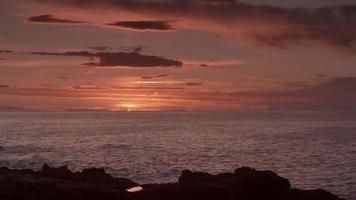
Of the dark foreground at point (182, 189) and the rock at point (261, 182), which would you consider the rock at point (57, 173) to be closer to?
the dark foreground at point (182, 189)

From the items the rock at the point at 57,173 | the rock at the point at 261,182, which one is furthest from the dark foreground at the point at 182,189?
the rock at the point at 57,173

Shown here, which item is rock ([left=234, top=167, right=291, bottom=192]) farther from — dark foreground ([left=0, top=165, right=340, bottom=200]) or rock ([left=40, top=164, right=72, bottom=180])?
rock ([left=40, top=164, right=72, bottom=180])

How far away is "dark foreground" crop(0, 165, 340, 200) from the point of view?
41625mm

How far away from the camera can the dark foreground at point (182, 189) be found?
41.6 meters

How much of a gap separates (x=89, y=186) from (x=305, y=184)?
35.1 meters

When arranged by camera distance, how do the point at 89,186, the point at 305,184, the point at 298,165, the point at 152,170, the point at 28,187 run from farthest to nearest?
the point at 298,165 < the point at 152,170 < the point at 305,184 < the point at 89,186 < the point at 28,187

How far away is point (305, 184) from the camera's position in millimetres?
69812

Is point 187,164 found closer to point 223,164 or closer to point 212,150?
point 223,164

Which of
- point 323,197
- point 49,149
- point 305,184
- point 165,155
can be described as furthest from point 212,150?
point 323,197

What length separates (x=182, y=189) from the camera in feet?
146

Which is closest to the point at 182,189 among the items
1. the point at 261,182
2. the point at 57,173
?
the point at 261,182

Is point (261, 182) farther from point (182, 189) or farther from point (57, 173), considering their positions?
point (57, 173)

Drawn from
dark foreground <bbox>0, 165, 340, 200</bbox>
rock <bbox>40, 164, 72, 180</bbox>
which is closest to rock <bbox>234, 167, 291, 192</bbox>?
dark foreground <bbox>0, 165, 340, 200</bbox>

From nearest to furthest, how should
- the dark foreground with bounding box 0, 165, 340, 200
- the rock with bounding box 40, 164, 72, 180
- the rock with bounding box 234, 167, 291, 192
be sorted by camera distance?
the dark foreground with bounding box 0, 165, 340, 200
the rock with bounding box 234, 167, 291, 192
the rock with bounding box 40, 164, 72, 180
